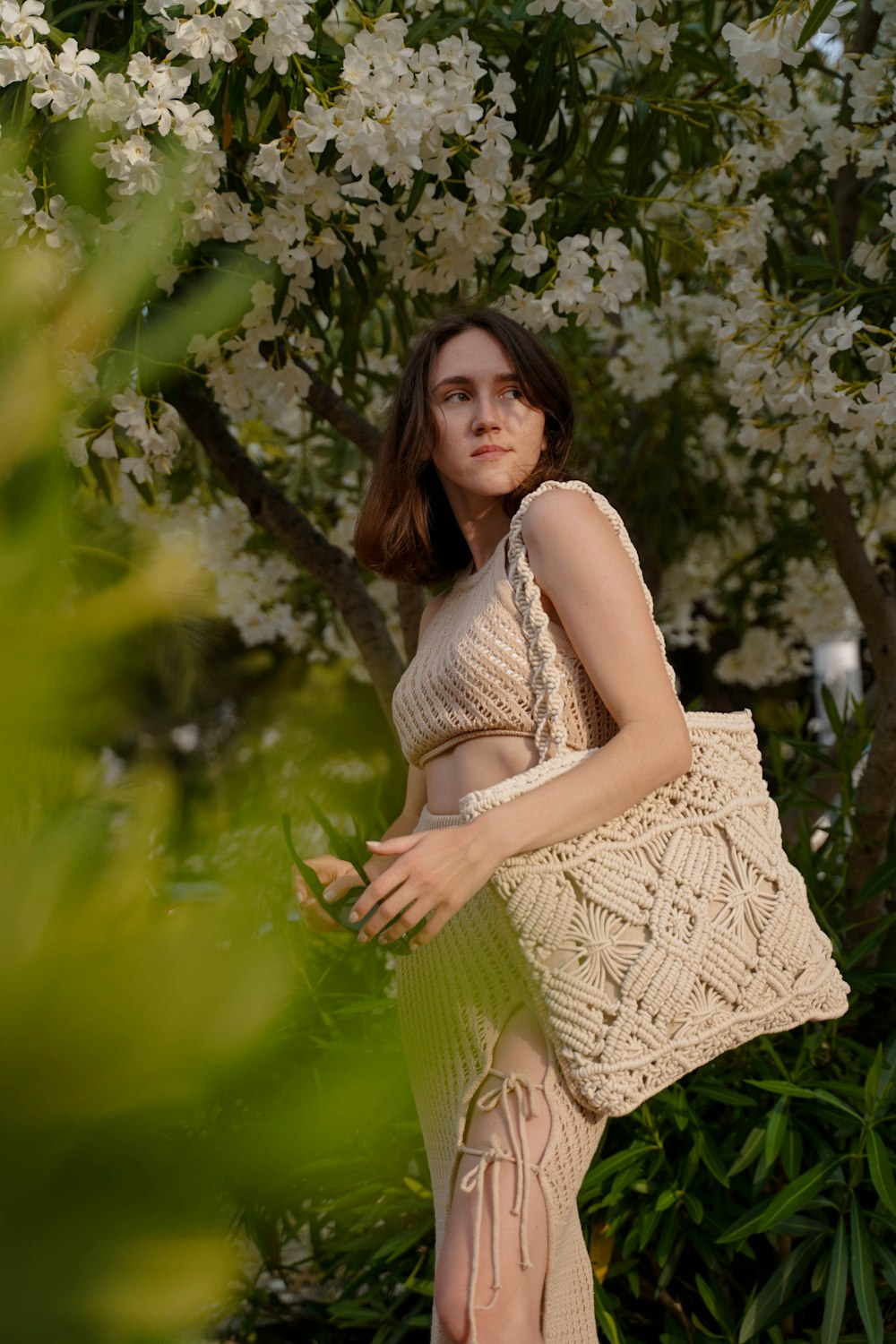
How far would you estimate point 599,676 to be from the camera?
1.46 metres

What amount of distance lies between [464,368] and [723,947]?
0.87 meters

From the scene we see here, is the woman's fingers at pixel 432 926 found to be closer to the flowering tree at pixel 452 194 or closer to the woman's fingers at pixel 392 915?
the woman's fingers at pixel 392 915

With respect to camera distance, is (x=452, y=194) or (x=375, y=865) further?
(x=452, y=194)

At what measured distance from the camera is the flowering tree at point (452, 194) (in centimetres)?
203

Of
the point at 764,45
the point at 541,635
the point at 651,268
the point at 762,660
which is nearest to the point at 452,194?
the point at 651,268

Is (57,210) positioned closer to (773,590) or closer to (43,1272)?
(43,1272)

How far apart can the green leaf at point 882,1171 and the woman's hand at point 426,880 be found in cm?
128

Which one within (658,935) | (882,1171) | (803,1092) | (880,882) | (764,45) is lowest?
(882,1171)

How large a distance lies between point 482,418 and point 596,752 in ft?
1.89

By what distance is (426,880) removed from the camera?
1.16 meters

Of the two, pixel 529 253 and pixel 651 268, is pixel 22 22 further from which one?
pixel 651 268

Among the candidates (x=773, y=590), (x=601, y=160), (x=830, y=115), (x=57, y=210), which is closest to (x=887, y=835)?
(x=601, y=160)

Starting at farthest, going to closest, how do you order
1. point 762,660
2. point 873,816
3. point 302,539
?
point 762,660 < point 302,539 < point 873,816

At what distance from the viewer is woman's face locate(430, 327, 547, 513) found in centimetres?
177
